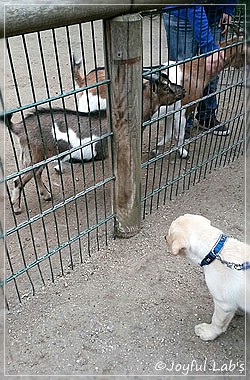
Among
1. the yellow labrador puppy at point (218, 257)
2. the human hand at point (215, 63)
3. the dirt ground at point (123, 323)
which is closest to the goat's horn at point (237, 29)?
the human hand at point (215, 63)

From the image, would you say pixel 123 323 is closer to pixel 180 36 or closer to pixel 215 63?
pixel 215 63

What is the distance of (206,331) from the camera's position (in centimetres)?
222

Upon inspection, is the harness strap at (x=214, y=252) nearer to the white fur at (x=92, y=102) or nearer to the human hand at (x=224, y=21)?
the white fur at (x=92, y=102)

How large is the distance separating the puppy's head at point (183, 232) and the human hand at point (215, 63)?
1479mm

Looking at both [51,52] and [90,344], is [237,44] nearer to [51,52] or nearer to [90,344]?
[90,344]

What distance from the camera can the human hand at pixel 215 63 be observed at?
3123 millimetres

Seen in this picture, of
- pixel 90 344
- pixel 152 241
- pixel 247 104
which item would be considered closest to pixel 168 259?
pixel 152 241

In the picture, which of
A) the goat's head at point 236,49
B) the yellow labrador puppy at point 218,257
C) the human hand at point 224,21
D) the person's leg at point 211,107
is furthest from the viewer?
the person's leg at point 211,107

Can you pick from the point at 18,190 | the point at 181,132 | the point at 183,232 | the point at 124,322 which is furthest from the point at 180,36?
the point at 124,322

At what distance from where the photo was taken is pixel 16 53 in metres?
6.42

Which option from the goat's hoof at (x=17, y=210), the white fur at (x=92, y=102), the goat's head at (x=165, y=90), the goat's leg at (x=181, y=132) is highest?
the goat's head at (x=165, y=90)

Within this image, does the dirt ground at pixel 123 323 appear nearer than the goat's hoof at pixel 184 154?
Yes

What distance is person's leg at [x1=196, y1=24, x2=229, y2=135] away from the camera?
3.38 m

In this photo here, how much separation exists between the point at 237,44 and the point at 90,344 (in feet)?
7.01
